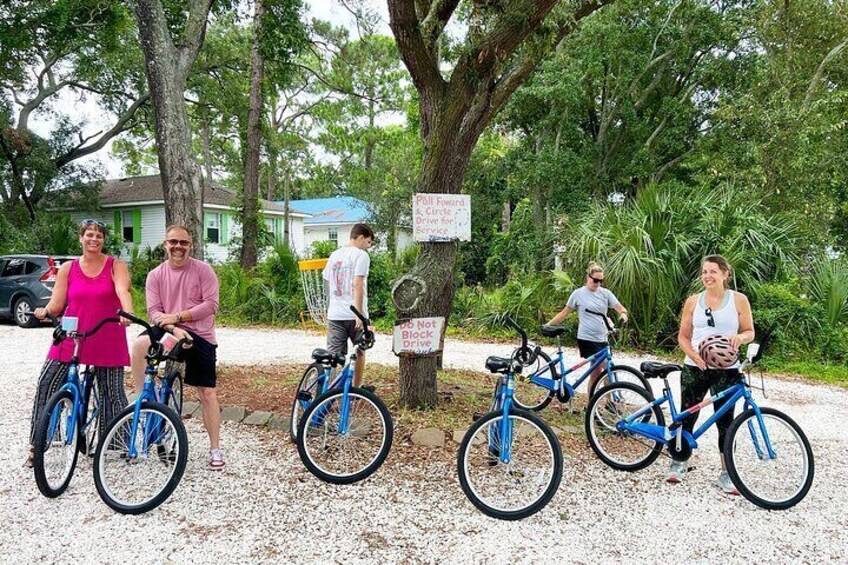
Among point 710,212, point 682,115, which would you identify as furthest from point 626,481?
point 682,115

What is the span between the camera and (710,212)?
9.85 metres

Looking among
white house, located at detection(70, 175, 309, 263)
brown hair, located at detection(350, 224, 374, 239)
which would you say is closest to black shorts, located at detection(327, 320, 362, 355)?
brown hair, located at detection(350, 224, 374, 239)

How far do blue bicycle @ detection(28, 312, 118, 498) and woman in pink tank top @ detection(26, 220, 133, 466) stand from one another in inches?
3.1

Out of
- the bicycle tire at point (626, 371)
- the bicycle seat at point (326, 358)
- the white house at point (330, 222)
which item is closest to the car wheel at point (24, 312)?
the bicycle seat at point (326, 358)

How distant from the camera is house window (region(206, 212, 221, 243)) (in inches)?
953

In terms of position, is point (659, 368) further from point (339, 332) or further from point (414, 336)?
point (339, 332)

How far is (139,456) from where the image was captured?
132 inches

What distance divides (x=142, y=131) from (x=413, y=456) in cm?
2285

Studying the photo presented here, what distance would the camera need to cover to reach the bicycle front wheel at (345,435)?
3.73m

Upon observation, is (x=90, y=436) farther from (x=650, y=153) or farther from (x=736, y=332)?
(x=650, y=153)

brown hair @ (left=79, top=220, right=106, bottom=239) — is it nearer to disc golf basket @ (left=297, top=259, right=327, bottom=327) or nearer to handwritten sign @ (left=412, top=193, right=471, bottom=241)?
handwritten sign @ (left=412, top=193, right=471, bottom=241)

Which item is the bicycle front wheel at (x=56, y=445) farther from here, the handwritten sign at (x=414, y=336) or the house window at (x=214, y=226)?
the house window at (x=214, y=226)

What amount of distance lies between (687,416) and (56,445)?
13.8ft

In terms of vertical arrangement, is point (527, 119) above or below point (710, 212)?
above
